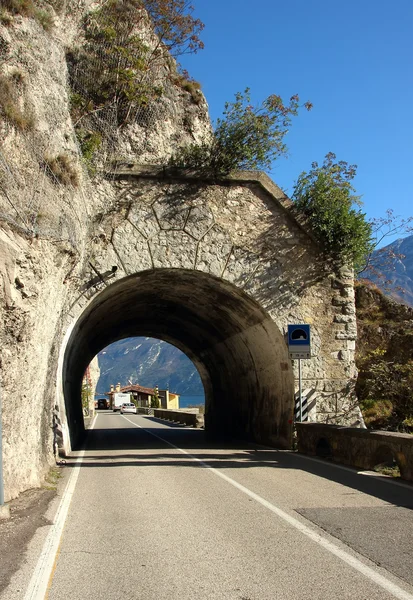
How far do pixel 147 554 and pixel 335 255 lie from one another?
13542mm

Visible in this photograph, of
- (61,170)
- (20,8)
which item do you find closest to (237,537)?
(61,170)

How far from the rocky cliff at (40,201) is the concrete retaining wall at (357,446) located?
20.5ft

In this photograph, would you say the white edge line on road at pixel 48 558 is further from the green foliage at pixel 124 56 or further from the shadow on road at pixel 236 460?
the green foliage at pixel 124 56

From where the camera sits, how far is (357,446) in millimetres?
12422

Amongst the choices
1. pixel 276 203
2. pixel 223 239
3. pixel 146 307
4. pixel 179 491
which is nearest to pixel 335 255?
pixel 276 203

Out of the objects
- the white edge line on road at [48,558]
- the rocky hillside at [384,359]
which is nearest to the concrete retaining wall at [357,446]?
the rocky hillside at [384,359]

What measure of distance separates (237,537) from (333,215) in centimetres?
1291

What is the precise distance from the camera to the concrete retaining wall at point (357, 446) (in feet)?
34.4

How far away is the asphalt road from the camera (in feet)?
15.8

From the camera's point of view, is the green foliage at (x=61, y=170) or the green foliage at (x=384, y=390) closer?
the green foliage at (x=61, y=170)

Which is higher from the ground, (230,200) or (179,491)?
(230,200)

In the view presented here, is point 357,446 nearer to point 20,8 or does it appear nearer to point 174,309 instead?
point 174,309

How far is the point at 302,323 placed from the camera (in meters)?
17.5

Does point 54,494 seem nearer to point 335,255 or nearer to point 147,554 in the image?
point 147,554
